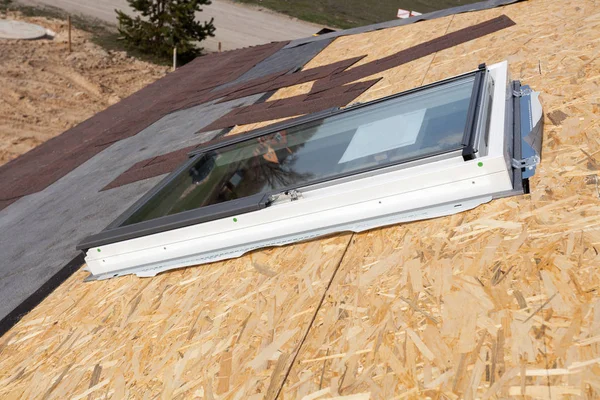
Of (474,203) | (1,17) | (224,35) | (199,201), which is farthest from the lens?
(224,35)

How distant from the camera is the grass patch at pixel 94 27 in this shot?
31.8 meters

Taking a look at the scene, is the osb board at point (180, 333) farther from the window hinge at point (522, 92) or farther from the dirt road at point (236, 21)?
the dirt road at point (236, 21)

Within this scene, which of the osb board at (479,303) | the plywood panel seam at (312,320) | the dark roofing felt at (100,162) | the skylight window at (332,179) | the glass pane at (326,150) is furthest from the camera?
the dark roofing felt at (100,162)

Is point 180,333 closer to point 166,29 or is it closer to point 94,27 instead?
point 166,29

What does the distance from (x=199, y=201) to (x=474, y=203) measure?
180 centimetres

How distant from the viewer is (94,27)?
35.8 meters

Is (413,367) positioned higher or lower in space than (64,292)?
higher

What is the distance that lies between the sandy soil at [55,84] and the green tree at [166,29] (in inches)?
53.3

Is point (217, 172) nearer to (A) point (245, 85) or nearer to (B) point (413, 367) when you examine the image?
(B) point (413, 367)

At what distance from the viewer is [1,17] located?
3425cm

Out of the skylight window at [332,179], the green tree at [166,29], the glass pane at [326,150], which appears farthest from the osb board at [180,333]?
the green tree at [166,29]

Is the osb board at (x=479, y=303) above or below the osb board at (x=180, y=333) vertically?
above

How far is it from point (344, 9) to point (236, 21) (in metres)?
10.2

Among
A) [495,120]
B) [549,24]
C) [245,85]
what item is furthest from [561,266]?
[245,85]
